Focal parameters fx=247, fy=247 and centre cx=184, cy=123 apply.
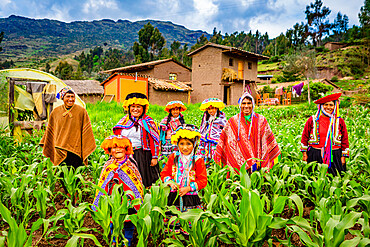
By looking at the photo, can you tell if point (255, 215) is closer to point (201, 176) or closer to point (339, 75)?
point (201, 176)

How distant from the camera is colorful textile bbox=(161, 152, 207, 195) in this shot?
100 inches

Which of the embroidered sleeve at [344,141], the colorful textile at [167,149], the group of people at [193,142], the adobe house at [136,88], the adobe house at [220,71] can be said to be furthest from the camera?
the adobe house at [220,71]

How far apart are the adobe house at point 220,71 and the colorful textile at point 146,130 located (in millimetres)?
18183

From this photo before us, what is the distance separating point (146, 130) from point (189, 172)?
125 cm

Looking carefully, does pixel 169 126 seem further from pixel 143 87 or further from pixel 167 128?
pixel 143 87

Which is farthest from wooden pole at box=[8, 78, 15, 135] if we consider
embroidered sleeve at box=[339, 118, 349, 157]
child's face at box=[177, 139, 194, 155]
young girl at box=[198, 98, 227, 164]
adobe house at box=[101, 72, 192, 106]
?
adobe house at box=[101, 72, 192, 106]

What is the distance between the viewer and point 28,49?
132 m

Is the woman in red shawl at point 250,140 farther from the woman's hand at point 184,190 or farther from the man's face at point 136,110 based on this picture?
the man's face at point 136,110

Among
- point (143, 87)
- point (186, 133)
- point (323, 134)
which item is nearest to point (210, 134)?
point (323, 134)

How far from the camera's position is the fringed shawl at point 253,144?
10.6 feet

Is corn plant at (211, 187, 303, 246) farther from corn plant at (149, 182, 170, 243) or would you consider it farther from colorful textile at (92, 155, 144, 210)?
colorful textile at (92, 155, 144, 210)

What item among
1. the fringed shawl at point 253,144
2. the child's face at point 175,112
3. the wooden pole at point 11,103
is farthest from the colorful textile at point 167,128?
the wooden pole at point 11,103

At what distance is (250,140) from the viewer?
325cm

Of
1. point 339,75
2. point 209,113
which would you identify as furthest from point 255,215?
point 339,75
